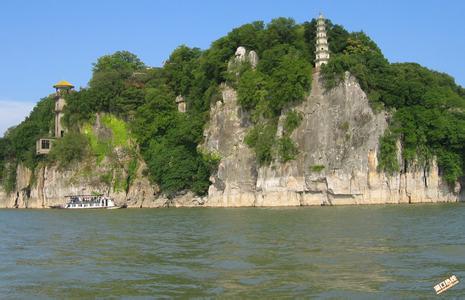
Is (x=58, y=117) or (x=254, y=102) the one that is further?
(x=58, y=117)

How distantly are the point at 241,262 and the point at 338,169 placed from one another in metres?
34.9

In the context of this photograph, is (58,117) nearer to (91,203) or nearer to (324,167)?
(91,203)

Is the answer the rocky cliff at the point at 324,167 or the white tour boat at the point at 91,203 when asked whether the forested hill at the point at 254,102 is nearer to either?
the rocky cliff at the point at 324,167

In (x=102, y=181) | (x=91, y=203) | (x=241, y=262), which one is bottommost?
(x=241, y=262)

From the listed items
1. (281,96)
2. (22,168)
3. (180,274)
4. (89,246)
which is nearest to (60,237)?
(89,246)

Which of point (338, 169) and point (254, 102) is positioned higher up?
point (254, 102)

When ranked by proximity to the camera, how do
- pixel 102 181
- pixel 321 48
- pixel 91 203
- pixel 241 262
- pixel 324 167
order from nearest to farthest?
pixel 241 262, pixel 324 167, pixel 321 48, pixel 91 203, pixel 102 181

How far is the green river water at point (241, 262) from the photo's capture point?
554 inches

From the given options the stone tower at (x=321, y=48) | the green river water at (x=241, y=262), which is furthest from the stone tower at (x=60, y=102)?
the green river water at (x=241, y=262)

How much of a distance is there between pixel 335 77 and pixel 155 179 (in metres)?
21.1

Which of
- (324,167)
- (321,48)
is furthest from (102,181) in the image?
(321,48)

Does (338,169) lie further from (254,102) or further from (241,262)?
(241,262)

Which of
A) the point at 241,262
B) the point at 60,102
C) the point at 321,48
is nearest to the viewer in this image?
the point at 241,262

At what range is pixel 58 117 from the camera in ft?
234
